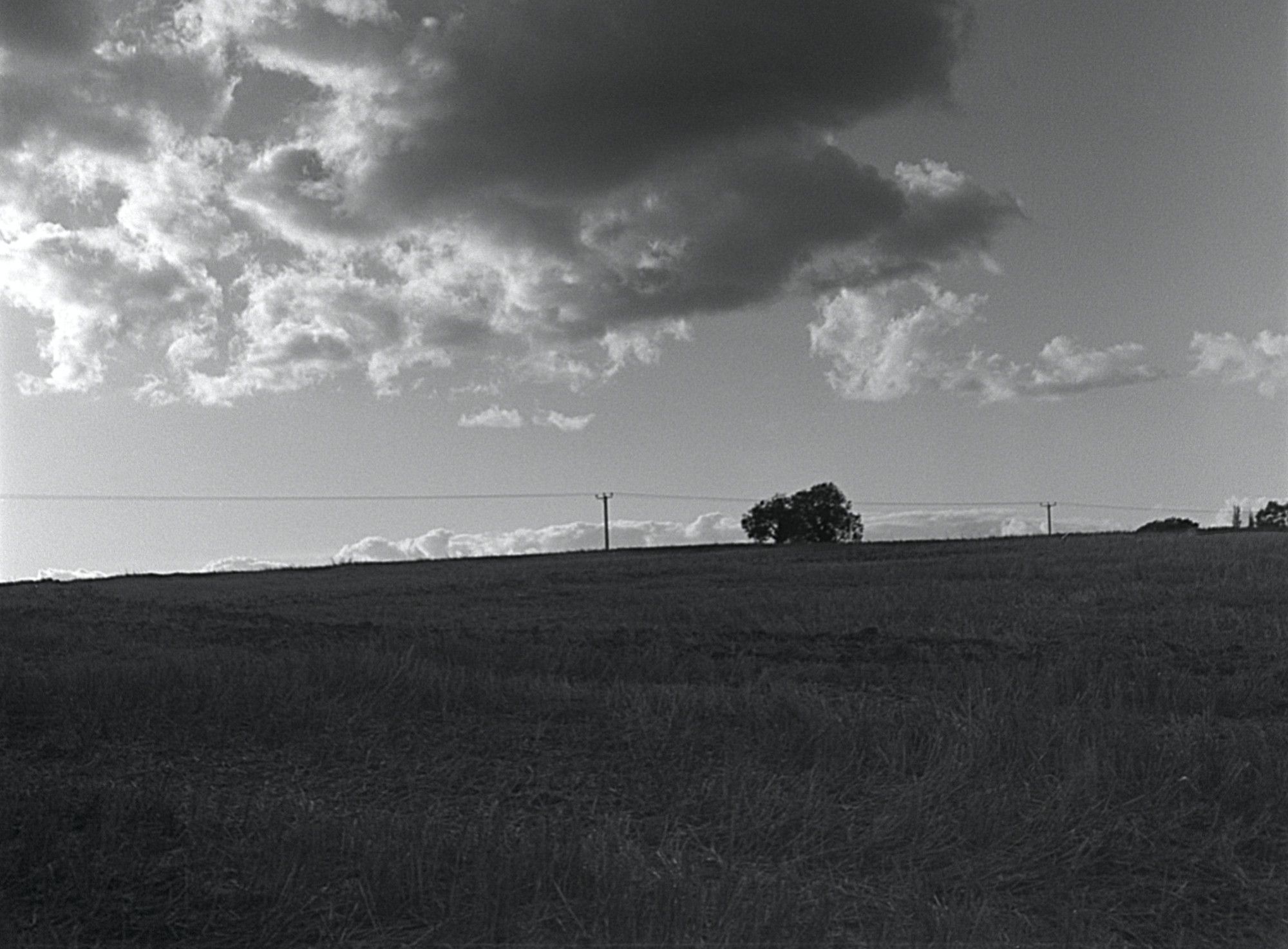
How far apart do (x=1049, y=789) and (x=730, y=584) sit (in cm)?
2954

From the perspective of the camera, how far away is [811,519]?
302 feet

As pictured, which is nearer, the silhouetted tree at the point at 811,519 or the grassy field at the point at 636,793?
the grassy field at the point at 636,793

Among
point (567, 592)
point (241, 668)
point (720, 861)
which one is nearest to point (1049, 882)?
point (720, 861)

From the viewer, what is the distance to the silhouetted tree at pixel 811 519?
301 feet

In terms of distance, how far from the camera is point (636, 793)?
348 inches

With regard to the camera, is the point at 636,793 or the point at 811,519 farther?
the point at 811,519

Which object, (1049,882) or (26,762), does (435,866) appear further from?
(26,762)

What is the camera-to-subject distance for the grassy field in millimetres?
6449

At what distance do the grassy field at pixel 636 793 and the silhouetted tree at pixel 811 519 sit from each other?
73539mm

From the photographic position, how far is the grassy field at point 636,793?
645cm

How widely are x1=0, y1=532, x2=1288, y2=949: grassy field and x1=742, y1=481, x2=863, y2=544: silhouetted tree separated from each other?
241 feet

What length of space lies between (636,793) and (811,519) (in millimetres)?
84348

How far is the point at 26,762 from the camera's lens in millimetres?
9648

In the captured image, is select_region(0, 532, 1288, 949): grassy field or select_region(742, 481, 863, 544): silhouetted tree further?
select_region(742, 481, 863, 544): silhouetted tree
